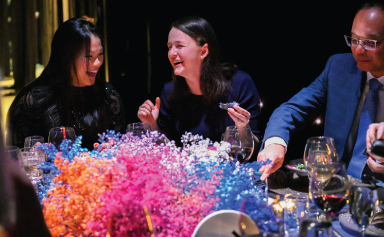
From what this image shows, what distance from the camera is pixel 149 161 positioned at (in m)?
1.16

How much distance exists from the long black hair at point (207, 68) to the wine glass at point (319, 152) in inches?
51.7

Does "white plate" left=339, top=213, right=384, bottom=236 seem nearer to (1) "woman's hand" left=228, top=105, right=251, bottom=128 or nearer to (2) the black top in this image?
(1) "woman's hand" left=228, top=105, right=251, bottom=128

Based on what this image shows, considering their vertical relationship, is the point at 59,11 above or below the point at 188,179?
above

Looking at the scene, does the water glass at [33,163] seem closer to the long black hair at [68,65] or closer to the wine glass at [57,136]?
the wine glass at [57,136]

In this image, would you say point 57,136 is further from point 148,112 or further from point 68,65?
point 68,65

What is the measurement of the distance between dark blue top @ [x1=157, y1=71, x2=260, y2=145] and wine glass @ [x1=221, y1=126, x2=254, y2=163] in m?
1.14

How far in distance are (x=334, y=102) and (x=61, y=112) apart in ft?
5.95

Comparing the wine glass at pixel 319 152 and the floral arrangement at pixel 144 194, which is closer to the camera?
the floral arrangement at pixel 144 194

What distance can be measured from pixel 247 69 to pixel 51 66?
8.14 feet

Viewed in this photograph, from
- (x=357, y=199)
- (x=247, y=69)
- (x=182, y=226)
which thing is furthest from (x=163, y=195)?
(x=247, y=69)

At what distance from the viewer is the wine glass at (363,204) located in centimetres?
120

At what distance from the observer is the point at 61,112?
2.68 metres

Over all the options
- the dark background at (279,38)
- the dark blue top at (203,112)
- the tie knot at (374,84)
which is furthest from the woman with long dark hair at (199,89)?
the dark background at (279,38)

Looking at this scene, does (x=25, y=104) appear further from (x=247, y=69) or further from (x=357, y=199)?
(x=247, y=69)
